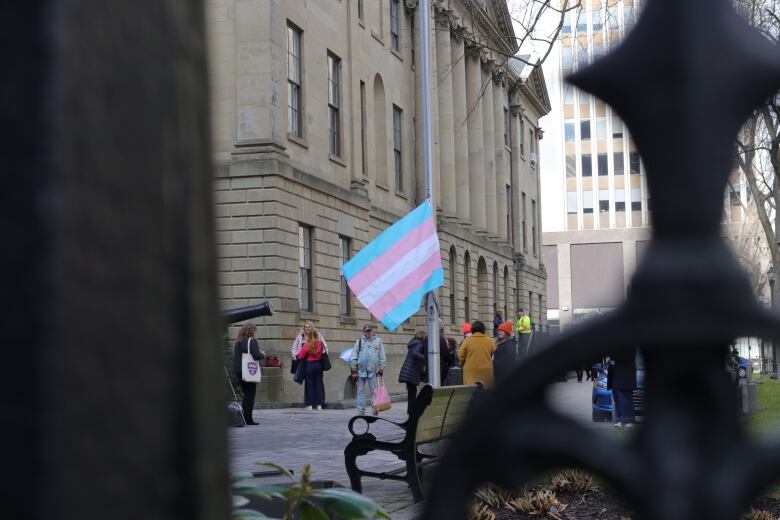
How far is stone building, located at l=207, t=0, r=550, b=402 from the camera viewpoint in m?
27.9

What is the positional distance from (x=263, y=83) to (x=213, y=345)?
92.4 feet

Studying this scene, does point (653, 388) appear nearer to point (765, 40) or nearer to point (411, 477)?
point (765, 40)

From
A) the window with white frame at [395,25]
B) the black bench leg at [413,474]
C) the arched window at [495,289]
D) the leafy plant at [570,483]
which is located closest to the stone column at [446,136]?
the window with white frame at [395,25]

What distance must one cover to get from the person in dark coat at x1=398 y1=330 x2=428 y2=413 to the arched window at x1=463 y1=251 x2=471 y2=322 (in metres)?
24.7

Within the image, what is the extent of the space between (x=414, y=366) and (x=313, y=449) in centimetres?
675

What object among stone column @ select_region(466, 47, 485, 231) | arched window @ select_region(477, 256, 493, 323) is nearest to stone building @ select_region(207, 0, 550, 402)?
arched window @ select_region(477, 256, 493, 323)

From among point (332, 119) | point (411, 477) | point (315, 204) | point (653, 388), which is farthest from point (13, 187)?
point (332, 119)

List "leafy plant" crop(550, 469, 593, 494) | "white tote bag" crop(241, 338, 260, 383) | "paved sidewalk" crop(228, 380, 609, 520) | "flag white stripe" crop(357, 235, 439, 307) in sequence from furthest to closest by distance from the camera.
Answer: "white tote bag" crop(241, 338, 260, 383), "flag white stripe" crop(357, 235, 439, 307), "paved sidewalk" crop(228, 380, 609, 520), "leafy plant" crop(550, 469, 593, 494)

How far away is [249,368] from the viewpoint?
70.2ft

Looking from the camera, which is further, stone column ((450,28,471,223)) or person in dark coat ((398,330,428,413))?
stone column ((450,28,471,223))

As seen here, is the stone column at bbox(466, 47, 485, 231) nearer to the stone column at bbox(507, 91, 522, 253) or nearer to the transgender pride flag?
the stone column at bbox(507, 91, 522, 253)

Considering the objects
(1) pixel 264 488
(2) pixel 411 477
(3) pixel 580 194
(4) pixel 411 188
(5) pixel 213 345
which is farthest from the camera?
(3) pixel 580 194

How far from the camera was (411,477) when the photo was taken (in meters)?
9.08

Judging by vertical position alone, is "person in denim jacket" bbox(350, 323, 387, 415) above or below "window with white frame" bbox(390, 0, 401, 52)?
below
